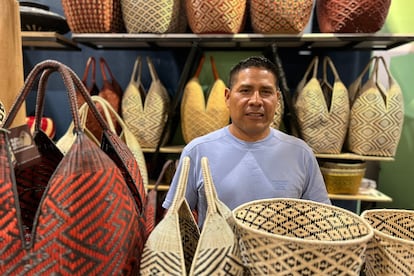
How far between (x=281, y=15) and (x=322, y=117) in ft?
1.81

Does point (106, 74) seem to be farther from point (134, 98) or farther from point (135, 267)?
point (135, 267)

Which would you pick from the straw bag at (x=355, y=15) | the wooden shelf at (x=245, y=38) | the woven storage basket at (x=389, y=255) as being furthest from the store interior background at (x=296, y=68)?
the woven storage basket at (x=389, y=255)

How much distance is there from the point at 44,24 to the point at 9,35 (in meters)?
1.14

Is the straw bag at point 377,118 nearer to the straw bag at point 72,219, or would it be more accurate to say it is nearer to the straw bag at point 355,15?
the straw bag at point 355,15

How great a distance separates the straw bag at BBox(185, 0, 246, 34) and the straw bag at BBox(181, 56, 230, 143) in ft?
0.98

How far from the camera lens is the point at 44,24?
164cm

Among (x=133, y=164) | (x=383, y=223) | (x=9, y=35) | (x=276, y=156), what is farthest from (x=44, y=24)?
(x=383, y=223)

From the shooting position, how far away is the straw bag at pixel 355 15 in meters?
1.41

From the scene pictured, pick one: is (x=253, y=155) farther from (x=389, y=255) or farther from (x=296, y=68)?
(x=296, y=68)

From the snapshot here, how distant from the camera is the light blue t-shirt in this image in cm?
108

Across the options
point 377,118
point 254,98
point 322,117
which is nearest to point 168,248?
point 254,98

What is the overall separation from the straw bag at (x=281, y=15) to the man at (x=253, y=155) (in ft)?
1.47

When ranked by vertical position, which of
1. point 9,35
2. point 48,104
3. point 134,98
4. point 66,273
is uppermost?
point 9,35

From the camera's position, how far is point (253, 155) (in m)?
1.12
